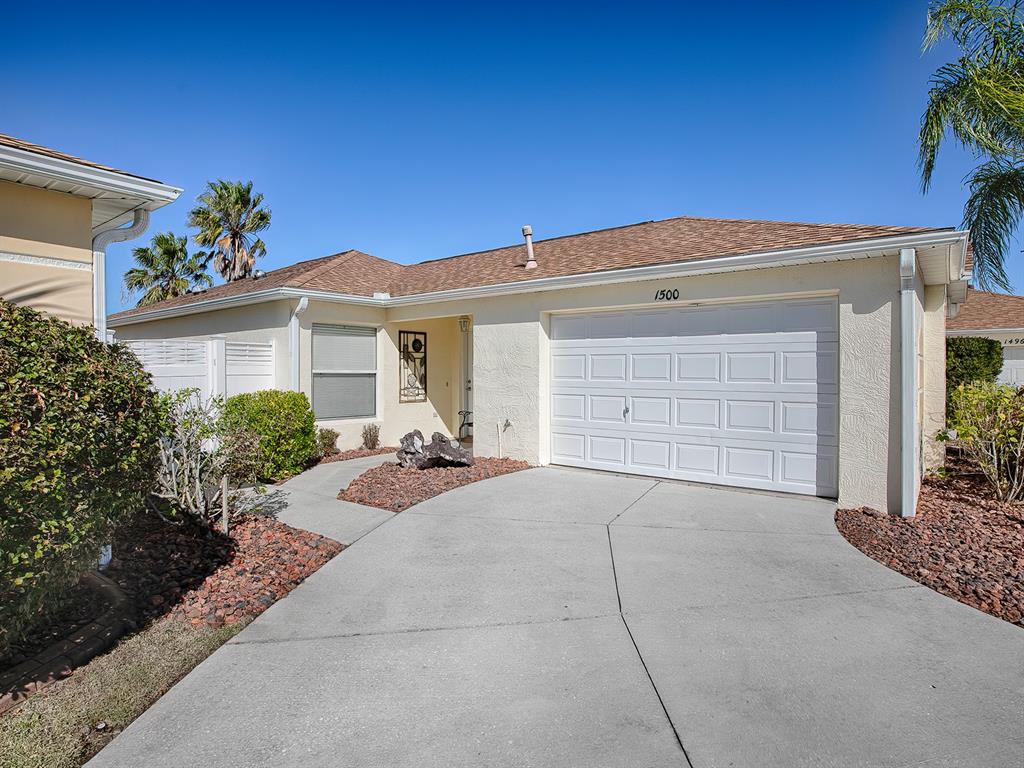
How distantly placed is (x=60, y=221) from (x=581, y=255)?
766 cm

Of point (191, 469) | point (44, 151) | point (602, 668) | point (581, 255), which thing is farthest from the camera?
point (581, 255)

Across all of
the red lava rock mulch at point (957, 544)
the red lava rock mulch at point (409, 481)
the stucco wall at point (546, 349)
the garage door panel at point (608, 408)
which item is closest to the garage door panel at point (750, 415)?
the stucco wall at point (546, 349)

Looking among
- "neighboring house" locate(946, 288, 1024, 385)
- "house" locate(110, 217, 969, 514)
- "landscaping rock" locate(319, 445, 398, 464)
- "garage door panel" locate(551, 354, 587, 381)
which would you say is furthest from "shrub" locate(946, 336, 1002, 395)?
"landscaping rock" locate(319, 445, 398, 464)

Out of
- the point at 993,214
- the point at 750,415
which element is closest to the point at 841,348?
the point at 750,415

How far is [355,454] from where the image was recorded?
36.5 feet

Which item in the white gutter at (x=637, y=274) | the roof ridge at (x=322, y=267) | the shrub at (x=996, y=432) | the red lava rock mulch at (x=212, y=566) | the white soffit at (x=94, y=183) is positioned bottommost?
Answer: the red lava rock mulch at (x=212, y=566)

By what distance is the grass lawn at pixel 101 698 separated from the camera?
8.46 ft

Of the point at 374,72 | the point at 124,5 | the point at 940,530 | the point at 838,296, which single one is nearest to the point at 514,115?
the point at 374,72

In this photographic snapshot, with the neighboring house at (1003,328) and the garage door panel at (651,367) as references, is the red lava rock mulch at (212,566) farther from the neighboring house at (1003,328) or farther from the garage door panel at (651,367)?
the neighboring house at (1003,328)

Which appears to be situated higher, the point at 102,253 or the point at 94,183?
the point at 94,183

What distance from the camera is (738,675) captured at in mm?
3244

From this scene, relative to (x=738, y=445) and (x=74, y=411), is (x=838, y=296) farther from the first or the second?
(x=74, y=411)

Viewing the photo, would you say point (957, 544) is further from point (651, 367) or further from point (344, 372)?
point (344, 372)

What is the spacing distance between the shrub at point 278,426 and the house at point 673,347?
112 centimetres
